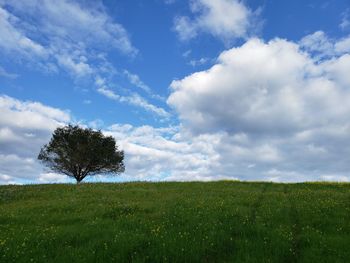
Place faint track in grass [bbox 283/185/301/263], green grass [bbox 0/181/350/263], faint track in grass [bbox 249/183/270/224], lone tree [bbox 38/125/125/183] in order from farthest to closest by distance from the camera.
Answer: lone tree [bbox 38/125/125/183], faint track in grass [bbox 249/183/270/224], green grass [bbox 0/181/350/263], faint track in grass [bbox 283/185/301/263]

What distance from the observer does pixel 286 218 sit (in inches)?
824

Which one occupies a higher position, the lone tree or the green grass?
the lone tree

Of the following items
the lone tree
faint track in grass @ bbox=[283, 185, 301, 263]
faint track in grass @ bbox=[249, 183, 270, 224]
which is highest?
the lone tree

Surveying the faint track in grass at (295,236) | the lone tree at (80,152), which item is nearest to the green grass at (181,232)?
the faint track in grass at (295,236)

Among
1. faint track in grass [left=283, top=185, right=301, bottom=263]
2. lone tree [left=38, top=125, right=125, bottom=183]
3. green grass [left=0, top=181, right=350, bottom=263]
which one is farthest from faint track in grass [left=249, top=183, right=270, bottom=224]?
lone tree [left=38, top=125, right=125, bottom=183]

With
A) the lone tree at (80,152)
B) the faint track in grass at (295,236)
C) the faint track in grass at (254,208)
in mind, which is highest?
the lone tree at (80,152)

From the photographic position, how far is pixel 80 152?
72.6 metres

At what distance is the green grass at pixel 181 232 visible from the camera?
595 inches

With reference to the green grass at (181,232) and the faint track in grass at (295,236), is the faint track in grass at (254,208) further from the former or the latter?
the faint track in grass at (295,236)

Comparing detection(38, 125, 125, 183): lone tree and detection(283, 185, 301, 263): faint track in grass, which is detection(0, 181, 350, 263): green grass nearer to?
detection(283, 185, 301, 263): faint track in grass

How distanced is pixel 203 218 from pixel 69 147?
57.9 meters

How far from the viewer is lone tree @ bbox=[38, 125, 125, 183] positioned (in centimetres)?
7300

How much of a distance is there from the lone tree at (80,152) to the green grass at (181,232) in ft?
153

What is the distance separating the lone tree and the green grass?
4664 cm
